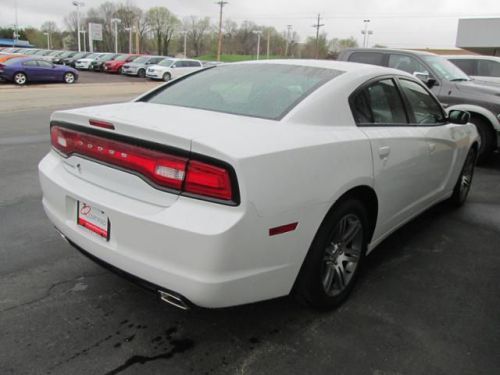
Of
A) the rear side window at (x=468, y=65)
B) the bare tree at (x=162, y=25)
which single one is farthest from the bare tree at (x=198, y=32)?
the rear side window at (x=468, y=65)

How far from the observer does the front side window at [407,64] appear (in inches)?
337

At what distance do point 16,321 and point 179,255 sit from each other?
1278mm

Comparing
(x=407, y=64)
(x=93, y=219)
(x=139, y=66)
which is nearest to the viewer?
(x=93, y=219)

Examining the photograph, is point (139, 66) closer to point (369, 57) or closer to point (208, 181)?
point (369, 57)

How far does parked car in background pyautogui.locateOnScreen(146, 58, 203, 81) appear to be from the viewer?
31578 millimetres

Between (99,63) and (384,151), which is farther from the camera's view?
(99,63)

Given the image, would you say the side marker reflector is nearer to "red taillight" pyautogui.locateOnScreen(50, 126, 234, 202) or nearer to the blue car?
"red taillight" pyautogui.locateOnScreen(50, 126, 234, 202)

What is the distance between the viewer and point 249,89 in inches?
126

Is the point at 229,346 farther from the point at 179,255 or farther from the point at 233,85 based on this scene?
Answer: the point at 233,85

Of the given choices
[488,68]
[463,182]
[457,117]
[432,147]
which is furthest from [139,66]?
[432,147]

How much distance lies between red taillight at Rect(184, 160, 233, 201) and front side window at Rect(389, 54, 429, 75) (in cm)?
733

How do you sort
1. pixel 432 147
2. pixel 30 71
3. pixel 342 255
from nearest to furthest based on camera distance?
pixel 342 255
pixel 432 147
pixel 30 71

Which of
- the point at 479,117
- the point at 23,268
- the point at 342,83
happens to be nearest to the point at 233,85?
the point at 342,83

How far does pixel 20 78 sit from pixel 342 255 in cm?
2381
